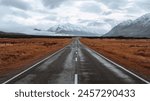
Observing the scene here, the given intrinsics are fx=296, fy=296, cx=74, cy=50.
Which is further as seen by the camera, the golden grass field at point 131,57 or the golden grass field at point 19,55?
the golden grass field at point 19,55

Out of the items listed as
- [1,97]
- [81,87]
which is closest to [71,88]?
[81,87]

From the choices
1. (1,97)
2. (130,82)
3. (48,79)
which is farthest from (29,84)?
(130,82)

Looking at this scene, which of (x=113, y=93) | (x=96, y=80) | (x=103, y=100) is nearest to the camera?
(x=103, y=100)

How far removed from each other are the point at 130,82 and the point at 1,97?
675cm

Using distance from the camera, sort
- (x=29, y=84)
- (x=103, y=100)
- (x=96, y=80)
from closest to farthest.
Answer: (x=103, y=100) < (x=29, y=84) < (x=96, y=80)

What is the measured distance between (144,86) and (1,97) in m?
6.61

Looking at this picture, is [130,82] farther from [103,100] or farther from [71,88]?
[103,100]

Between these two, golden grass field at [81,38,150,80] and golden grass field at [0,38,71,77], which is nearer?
golden grass field at [81,38,150,80]

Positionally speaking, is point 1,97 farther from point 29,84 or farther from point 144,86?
point 144,86

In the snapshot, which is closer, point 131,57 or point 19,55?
point 131,57

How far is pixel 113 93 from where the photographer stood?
1203cm

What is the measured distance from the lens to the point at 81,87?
13492 mm

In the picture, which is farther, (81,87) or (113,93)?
(81,87)

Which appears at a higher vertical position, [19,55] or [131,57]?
[131,57]
